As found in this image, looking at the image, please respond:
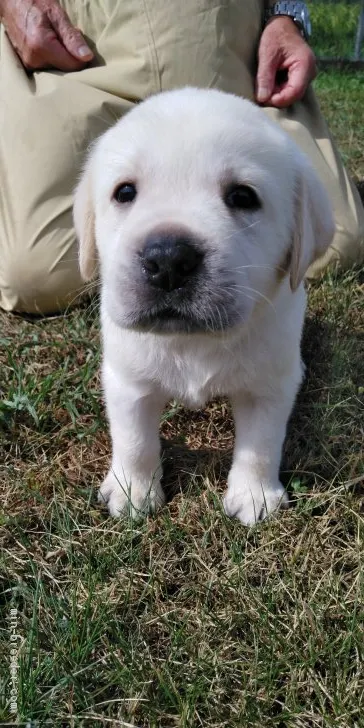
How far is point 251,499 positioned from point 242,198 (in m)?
1.00

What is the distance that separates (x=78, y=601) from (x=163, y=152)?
1.27m

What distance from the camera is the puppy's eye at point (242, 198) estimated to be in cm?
172

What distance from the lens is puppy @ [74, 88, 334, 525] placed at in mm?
1632

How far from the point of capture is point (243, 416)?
2182 mm

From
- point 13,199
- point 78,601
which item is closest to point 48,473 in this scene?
point 78,601

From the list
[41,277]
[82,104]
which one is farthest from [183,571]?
[82,104]

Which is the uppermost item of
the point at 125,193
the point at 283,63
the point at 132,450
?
the point at 125,193

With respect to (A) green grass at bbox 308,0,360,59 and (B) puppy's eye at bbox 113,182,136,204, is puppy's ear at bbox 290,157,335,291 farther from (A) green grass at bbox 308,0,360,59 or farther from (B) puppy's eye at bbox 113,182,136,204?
(A) green grass at bbox 308,0,360,59

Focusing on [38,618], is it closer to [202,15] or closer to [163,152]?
[163,152]

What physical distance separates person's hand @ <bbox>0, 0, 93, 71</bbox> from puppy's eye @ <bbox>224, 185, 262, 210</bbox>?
213cm

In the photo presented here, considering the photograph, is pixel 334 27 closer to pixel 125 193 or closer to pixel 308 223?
pixel 308 223

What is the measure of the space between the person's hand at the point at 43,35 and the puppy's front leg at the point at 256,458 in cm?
225

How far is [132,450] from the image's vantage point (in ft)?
7.02

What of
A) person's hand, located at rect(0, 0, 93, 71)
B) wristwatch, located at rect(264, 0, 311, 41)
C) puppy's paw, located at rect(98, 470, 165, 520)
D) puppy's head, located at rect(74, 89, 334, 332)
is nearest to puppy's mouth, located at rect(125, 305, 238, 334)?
puppy's head, located at rect(74, 89, 334, 332)
